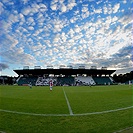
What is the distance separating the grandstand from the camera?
3074 inches

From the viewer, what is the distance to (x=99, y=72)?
85.9 metres

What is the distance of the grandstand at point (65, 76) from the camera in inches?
3074

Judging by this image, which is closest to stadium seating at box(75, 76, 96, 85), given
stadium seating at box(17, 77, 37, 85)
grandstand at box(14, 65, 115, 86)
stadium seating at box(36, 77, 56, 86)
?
grandstand at box(14, 65, 115, 86)

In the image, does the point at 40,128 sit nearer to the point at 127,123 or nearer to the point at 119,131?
the point at 119,131

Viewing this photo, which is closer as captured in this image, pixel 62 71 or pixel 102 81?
pixel 62 71

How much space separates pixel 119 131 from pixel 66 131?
4.54ft

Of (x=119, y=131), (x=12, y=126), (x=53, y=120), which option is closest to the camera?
(x=119, y=131)

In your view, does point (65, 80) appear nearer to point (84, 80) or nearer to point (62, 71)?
point (62, 71)

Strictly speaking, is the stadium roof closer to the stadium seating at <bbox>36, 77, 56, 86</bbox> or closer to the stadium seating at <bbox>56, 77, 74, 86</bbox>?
the stadium seating at <bbox>56, 77, 74, 86</bbox>

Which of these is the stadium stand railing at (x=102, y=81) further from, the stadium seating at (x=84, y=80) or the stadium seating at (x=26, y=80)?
the stadium seating at (x=26, y=80)

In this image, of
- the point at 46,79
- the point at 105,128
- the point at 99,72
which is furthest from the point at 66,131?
the point at 99,72

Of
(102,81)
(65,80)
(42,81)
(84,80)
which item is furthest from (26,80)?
(102,81)

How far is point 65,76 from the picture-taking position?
84812 millimetres

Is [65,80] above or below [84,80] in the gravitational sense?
above
